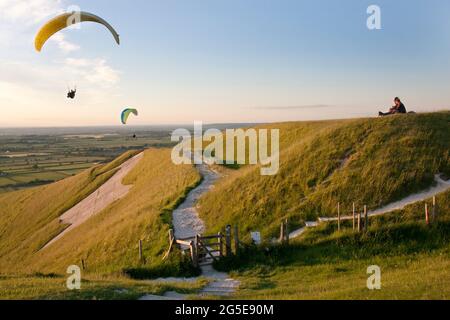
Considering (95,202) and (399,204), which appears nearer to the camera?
(399,204)

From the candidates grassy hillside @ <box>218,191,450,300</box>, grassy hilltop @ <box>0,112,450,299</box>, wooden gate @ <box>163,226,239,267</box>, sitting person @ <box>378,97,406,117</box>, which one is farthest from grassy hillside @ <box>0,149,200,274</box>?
sitting person @ <box>378,97,406,117</box>

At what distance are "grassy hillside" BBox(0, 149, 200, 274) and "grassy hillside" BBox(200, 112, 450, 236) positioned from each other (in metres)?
4.80

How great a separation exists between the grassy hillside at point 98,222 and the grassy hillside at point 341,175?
15.8 ft

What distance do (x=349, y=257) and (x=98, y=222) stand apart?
101 ft

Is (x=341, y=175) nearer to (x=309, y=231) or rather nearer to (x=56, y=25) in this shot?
(x=309, y=231)

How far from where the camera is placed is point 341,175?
28.6 m

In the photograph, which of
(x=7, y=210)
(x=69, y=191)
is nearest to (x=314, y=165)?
(x=69, y=191)

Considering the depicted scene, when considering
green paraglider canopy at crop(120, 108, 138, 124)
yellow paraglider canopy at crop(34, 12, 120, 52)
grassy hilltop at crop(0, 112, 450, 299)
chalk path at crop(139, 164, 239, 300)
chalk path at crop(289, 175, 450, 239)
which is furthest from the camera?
green paraglider canopy at crop(120, 108, 138, 124)

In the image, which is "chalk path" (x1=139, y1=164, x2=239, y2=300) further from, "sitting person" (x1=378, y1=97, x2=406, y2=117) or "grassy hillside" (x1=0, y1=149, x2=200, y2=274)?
"sitting person" (x1=378, y1=97, x2=406, y2=117)

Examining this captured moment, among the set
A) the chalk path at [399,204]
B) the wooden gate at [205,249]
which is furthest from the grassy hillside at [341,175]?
the wooden gate at [205,249]

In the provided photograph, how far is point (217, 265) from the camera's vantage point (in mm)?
22156

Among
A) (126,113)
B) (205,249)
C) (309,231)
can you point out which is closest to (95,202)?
(126,113)

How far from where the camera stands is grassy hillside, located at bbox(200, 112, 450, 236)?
85.5 feet

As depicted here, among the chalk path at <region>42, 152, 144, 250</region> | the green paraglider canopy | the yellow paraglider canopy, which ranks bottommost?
the chalk path at <region>42, 152, 144, 250</region>
